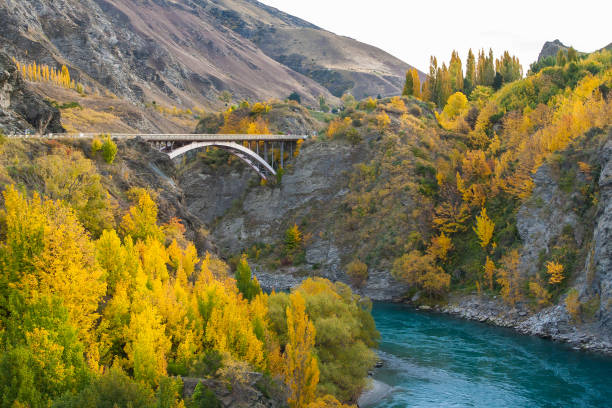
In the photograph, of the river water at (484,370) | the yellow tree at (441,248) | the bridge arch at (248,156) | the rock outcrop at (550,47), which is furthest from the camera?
the rock outcrop at (550,47)

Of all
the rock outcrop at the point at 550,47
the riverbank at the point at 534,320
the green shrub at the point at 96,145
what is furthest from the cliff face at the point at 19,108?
the rock outcrop at the point at 550,47

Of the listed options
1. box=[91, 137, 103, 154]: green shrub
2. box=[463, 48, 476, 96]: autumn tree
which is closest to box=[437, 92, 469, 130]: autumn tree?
box=[463, 48, 476, 96]: autumn tree

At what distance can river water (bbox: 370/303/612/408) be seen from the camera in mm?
29016

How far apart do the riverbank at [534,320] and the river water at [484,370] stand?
3.11 ft

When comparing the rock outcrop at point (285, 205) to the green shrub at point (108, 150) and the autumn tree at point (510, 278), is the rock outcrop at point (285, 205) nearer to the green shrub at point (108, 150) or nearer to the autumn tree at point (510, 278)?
the autumn tree at point (510, 278)

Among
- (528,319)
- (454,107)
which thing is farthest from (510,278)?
(454,107)

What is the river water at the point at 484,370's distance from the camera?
29.0 meters

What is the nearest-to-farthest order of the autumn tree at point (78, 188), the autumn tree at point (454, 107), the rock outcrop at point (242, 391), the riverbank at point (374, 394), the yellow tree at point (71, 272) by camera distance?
the rock outcrop at point (242, 391), the yellow tree at point (71, 272), the autumn tree at point (78, 188), the riverbank at point (374, 394), the autumn tree at point (454, 107)

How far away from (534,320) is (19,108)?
42.5 meters

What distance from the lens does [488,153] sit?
205 ft

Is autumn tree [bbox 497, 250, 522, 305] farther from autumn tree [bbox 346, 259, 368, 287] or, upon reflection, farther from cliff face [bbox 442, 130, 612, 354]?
autumn tree [bbox 346, 259, 368, 287]

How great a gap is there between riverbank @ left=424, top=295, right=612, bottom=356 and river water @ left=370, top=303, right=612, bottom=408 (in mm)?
949

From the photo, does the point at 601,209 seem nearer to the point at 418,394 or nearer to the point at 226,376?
the point at 418,394

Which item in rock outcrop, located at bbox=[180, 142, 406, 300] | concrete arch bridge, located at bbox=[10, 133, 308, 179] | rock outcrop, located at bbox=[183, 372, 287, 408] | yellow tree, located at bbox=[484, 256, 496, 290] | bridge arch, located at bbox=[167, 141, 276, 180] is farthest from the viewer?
rock outcrop, located at bbox=[180, 142, 406, 300]
